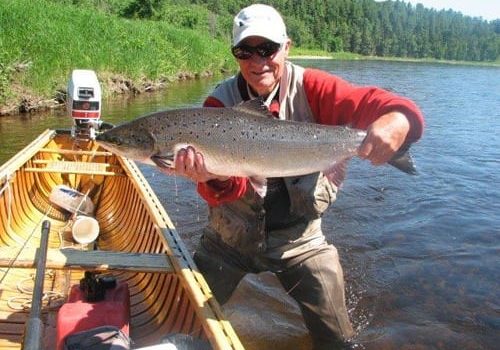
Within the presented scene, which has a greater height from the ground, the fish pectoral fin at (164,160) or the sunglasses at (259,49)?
the sunglasses at (259,49)

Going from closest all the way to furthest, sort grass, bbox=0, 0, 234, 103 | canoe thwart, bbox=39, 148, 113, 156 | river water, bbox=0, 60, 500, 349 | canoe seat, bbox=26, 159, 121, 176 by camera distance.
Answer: river water, bbox=0, 60, 500, 349, canoe seat, bbox=26, 159, 121, 176, canoe thwart, bbox=39, 148, 113, 156, grass, bbox=0, 0, 234, 103

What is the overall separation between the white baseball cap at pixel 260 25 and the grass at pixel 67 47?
12.7 meters

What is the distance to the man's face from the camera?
3.37m

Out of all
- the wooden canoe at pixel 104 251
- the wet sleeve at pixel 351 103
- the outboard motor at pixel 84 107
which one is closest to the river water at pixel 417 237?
the wooden canoe at pixel 104 251

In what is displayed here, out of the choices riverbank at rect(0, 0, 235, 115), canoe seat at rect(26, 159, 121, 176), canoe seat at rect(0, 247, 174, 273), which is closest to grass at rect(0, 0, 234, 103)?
riverbank at rect(0, 0, 235, 115)

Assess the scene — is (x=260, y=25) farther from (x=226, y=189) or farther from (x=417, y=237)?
(x=417, y=237)

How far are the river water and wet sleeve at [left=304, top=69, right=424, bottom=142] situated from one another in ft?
8.19

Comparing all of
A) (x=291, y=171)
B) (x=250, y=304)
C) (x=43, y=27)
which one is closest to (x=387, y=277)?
(x=250, y=304)

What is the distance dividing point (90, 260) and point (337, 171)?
2.02 metres

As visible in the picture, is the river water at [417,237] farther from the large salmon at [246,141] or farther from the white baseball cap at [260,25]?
the white baseball cap at [260,25]

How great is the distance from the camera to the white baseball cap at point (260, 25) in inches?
129

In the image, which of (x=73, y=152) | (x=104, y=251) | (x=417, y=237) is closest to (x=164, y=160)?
(x=104, y=251)

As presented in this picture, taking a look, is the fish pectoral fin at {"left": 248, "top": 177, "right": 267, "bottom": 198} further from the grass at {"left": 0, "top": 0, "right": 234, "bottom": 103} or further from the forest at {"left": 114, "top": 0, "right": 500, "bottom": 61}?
the forest at {"left": 114, "top": 0, "right": 500, "bottom": 61}

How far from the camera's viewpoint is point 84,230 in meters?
6.16
